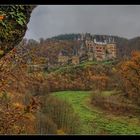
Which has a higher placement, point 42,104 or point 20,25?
point 20,25

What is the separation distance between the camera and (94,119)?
390 cm

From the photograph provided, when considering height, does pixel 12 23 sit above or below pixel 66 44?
above

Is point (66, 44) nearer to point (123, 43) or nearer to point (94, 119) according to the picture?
point (123, 43)

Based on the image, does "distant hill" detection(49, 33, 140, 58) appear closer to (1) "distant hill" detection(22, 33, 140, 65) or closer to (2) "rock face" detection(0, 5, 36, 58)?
(1) "distant hill" detection(22, 33, 140, 65)

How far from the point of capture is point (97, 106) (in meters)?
3.88

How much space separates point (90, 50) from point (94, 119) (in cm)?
75

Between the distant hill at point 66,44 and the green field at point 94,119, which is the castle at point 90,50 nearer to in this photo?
the distant hill at point 66,44

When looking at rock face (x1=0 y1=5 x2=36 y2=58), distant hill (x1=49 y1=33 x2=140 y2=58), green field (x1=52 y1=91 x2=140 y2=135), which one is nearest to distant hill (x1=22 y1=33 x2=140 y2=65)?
distant hill (x1=49 y1=33 x2=140 y2=58)

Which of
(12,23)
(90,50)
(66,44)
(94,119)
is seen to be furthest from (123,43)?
(12,23)

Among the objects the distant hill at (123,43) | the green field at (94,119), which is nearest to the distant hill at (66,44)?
the distant hill at (123,43)
